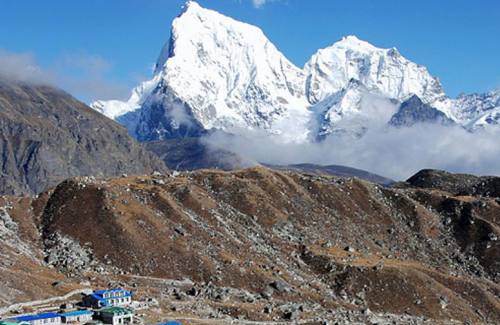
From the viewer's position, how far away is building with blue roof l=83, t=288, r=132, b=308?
469 ft

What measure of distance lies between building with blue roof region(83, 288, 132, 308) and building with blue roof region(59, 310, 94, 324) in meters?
5.20

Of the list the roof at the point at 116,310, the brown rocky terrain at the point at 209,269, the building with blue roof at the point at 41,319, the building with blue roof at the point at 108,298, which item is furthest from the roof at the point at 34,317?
the brown rocky terrain at the point at 209,269

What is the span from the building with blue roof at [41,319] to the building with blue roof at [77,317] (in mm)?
1193

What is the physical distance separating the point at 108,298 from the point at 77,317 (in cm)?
1010

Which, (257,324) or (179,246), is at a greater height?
(179,246)

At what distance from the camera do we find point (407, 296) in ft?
606

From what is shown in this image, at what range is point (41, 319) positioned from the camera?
426 ft

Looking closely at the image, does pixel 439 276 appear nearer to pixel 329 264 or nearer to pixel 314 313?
pixel 329 264

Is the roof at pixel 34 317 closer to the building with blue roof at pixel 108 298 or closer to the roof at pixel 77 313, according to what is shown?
the roof at pixel 77 313

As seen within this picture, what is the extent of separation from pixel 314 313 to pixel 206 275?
26.4 metres

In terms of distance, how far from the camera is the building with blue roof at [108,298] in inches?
5625

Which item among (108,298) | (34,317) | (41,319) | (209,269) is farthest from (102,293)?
(209,269)

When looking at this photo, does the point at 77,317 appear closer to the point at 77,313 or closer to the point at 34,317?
the point at 77,313

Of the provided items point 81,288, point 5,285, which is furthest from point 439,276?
point 5,285
